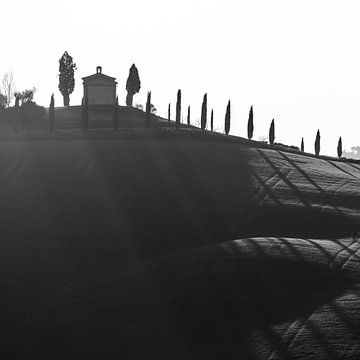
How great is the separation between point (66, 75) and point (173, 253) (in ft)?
252

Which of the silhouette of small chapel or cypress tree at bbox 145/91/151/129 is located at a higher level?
the silhouette of small chapel

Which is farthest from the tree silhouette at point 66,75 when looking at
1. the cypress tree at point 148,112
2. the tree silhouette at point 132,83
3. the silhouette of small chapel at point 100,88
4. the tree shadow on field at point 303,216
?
the tree shadow on field at point 303,216

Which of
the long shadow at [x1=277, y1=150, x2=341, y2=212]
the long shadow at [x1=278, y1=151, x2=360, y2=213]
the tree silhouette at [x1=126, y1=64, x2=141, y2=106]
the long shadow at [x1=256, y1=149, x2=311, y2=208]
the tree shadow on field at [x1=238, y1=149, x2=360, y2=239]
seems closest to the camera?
the tree shadow on field at [x1=238, y1=149, x2=360, y2=239]

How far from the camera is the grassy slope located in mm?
37906

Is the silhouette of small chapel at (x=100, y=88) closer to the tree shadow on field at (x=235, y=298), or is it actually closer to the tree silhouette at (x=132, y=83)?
the tree silhouette at (x=132, y=83)

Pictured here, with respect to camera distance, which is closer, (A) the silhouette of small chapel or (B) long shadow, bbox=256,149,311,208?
(B) long shadow, bbox=256,149,311,208

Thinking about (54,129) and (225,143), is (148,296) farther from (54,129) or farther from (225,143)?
(54,129)

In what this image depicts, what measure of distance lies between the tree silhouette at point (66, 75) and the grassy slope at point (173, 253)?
136ft

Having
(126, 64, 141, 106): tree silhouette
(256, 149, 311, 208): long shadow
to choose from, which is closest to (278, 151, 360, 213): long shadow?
(256, 149, 311, 208): long shadow

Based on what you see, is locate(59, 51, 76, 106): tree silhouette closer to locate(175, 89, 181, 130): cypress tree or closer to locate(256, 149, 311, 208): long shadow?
locate(175, 89, 181, 130): cypress tree

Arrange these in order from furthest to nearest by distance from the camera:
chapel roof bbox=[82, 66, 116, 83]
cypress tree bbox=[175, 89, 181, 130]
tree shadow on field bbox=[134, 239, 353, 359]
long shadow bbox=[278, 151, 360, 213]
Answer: chapel roof bbox=[82, 66, 116, 83] → cypress tree bbox=[175, 89, 181, 130] → long shadow bbox=[278, 151, 360, 213] → tree shadow on field bbox=[134, 239, 353, 359]

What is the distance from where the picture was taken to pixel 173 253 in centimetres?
5066

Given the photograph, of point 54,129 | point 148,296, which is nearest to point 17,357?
point 148,296

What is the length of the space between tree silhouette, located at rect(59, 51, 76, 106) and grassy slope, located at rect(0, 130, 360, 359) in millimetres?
41336
